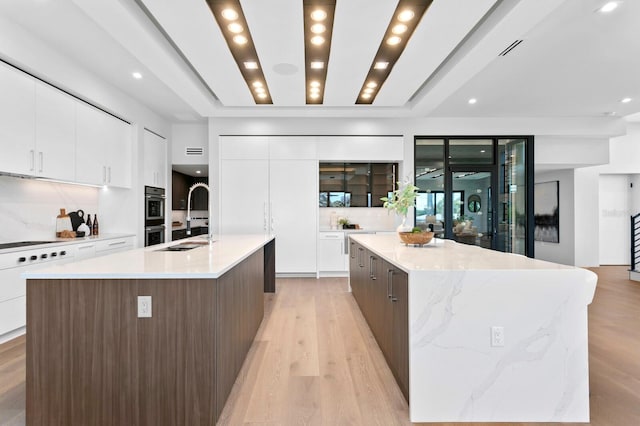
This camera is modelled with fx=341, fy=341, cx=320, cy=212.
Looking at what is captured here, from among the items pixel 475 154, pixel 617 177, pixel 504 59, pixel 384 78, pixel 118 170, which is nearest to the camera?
pixel 504 59

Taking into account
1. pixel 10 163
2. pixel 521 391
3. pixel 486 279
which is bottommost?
pixel 521 391

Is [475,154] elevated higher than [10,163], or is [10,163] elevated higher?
[475,154]

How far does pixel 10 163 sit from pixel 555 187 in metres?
9.59

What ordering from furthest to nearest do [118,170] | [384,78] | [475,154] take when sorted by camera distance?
[475,154]
[118,170]
[384,78]

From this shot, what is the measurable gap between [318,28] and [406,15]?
80cm

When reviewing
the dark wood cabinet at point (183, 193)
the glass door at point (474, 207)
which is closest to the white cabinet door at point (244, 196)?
the dark wood cabinet at point (183, 193)

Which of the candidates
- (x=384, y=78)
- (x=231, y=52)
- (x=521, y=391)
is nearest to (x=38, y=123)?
(x=231, y=52)

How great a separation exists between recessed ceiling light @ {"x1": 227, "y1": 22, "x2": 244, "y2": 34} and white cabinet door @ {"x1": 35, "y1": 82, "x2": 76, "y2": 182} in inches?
82.1

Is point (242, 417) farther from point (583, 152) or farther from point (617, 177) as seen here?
point (617, 177)

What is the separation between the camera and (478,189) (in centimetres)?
643

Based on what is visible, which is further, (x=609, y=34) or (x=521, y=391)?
(x=609, y=34)

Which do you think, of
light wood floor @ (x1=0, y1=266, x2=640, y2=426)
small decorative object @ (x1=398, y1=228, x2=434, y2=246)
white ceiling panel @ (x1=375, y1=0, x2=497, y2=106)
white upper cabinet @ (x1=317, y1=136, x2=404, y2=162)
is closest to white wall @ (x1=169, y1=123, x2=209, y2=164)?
white upper cabinet @ (x1=317, y1=136, x2=404, y2=162)

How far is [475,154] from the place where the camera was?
635 centimetres

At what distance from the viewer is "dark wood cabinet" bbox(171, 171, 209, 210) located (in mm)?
6801
